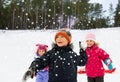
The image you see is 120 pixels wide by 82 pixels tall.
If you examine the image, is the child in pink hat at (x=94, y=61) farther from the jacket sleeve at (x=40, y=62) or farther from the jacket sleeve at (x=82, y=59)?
the jacket sleeve at (x=40, y=62)

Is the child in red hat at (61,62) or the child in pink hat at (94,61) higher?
the child in red hat at (61,62)

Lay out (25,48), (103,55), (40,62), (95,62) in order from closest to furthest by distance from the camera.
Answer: (40,62) < (103,55) < (95,62) < (25,48)

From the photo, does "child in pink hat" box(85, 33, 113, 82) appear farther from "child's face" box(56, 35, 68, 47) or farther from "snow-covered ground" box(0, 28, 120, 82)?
"snow-covered ground" box(0, 28, 120, 82)

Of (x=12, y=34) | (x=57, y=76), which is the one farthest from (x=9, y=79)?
(x=12, y=34)

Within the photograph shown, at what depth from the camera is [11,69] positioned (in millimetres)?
11898

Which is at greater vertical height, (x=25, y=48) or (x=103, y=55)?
(x=103, y=55)

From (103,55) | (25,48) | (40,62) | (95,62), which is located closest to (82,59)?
(40,62)

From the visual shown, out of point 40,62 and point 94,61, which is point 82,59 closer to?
point 40,62

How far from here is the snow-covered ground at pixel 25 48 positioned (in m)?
11.1

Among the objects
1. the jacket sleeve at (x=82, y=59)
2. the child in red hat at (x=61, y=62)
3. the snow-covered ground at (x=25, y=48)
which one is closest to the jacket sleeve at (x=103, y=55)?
the jacket sleeve at (x=82, y=59)

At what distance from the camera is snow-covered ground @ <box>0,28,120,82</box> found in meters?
11.1

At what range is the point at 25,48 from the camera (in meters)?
15.5

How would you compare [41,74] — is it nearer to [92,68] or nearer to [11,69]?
[92,68]

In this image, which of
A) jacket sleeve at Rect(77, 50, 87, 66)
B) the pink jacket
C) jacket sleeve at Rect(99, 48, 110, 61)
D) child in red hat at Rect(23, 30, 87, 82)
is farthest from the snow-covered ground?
child in red hat at Rect(23, 30, 87, 82)
